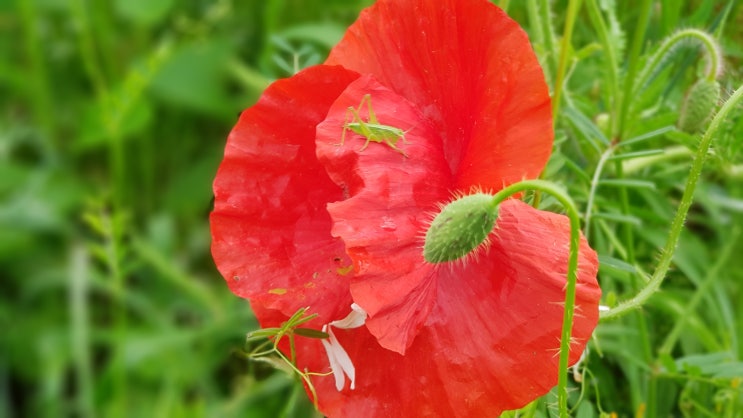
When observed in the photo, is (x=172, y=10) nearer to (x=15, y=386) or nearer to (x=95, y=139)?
(x=95, y=139)

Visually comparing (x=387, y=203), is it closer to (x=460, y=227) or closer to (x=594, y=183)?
(x=460, y=227)

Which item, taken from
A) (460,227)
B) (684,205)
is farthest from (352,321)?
(684,205)

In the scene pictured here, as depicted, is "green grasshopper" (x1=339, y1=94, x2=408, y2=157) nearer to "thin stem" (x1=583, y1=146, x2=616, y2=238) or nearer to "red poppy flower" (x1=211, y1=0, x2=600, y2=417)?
"red poppy flower" (x1=211, y1=0, x2=600, y2=417)

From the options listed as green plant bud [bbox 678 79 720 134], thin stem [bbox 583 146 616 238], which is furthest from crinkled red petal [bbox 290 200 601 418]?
green plant bud [bbox 678 79 720 134]

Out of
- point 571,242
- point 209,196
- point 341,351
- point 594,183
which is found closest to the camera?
point 571,242

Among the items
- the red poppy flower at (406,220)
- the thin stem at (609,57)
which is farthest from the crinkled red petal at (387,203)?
the thin stem at (609,57)

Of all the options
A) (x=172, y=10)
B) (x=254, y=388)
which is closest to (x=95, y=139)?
(x=172, y=10)
